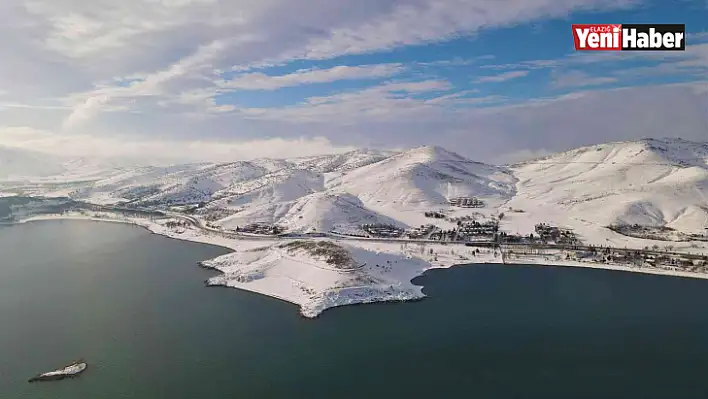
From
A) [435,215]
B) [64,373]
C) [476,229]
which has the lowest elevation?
[64,373]

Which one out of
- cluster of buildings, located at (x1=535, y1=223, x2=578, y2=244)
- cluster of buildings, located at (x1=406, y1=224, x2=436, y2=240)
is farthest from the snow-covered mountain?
cluster of buildings, located at (x1=406, y1=224, x2=436, y2=240)

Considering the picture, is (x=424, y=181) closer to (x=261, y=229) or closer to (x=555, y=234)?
(x=555, y=234)

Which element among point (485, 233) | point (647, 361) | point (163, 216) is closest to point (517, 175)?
point (485, 233)

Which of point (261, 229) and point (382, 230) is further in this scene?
point (261, 229)

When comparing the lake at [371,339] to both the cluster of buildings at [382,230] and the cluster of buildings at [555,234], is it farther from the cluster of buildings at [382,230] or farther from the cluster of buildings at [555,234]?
the cluster of buildings at [382,230]

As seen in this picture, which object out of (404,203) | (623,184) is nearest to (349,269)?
(404,203)

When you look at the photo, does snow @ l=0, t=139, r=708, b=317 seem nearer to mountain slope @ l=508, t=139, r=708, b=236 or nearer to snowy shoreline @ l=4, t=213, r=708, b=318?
snowy shoreline @ l=4, t=213, r=708, b=318
